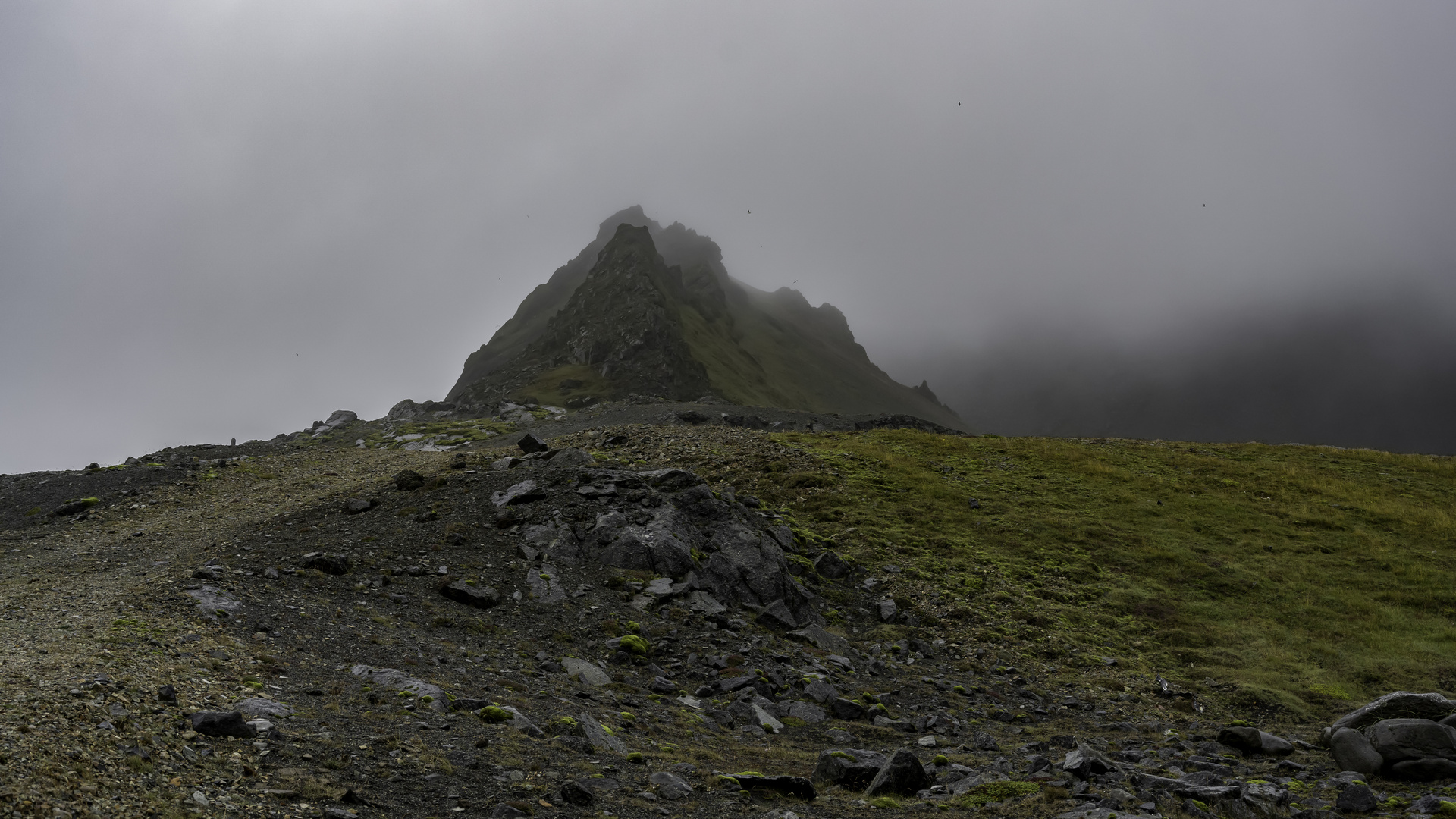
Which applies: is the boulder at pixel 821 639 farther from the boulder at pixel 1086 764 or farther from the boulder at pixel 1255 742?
the boulder at pixel 1255 742

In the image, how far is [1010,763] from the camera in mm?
13141

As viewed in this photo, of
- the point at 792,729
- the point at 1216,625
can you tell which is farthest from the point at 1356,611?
the point at 792,729

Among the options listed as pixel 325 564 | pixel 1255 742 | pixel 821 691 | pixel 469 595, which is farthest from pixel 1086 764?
pixel 325 564

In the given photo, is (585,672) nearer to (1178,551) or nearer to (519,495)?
(519,495)

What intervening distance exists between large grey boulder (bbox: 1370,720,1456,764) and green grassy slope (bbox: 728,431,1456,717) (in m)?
7.24

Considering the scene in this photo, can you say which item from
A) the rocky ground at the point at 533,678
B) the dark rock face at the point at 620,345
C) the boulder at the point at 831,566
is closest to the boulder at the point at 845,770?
the rocky ground at the point at 533,678

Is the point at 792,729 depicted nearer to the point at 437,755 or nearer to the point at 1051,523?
the point at 437,755

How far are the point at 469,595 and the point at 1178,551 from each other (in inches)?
1159

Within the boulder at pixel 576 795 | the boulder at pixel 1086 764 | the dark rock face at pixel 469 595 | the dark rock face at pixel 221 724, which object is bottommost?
the boulder at pixel 1086 764

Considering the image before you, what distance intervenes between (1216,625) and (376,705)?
2668 cm

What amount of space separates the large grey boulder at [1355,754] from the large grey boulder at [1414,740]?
0.14 m

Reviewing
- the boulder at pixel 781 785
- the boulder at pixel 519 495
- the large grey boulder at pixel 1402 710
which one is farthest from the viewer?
the boulder at pixel 519 495

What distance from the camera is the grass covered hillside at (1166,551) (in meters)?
23.0

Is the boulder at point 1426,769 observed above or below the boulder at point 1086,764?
below
